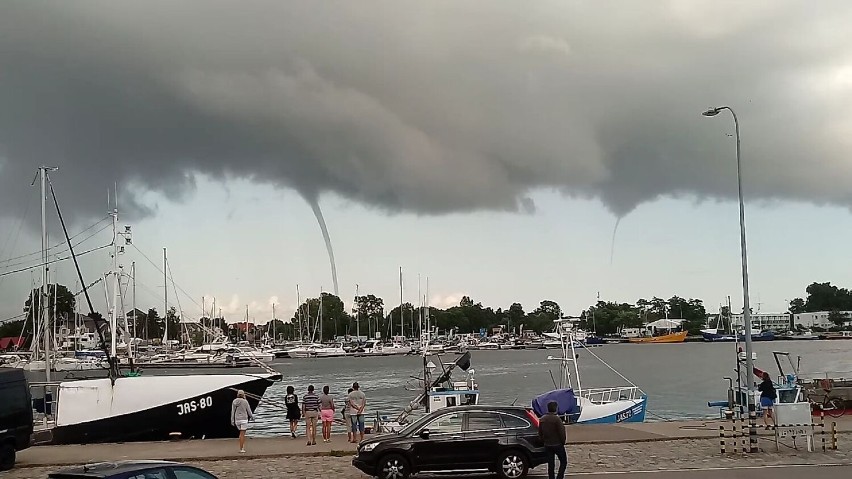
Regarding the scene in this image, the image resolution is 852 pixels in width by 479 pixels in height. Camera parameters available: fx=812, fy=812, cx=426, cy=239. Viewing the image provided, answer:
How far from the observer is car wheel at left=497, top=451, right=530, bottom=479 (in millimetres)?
17609

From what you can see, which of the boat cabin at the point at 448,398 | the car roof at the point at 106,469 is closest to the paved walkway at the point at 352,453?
the boat cabin at the point at 448,398

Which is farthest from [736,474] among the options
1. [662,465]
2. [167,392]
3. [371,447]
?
[167,392]

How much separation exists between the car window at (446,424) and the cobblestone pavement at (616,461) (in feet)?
7.14

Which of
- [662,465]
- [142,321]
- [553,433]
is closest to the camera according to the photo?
[553,433]

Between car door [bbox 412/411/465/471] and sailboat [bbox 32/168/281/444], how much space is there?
1386cm

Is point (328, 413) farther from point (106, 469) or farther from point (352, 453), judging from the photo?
point (106, 469)

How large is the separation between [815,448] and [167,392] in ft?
68.7

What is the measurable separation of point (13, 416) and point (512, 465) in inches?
517

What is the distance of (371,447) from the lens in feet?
58.7

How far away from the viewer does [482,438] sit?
58.2 ft

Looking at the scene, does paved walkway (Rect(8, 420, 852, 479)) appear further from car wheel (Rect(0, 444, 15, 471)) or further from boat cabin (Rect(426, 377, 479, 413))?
boat cabin (Rect(426, 377, 479, 413))

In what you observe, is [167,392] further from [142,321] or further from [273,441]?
[142,321]

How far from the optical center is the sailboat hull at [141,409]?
27.9 meters

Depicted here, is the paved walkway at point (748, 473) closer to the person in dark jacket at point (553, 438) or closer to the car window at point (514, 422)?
the car window at point (514, 422)
